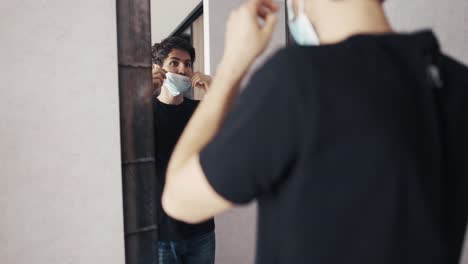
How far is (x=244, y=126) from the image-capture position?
32cm

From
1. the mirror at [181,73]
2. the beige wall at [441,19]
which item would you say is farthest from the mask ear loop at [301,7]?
the beige wall at [441,19]

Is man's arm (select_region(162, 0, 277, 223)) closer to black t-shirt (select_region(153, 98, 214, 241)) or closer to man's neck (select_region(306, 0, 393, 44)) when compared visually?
man's neck (select_region(306, 0, 393, 44))

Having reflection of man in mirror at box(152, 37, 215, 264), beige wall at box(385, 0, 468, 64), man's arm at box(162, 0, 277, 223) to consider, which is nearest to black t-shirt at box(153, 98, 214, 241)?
reflection of man in mirror at box(152, 37, 215, 264)

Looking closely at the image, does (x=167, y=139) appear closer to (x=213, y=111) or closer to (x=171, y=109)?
(x=171, y=109)

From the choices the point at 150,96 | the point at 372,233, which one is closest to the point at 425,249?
the point at 372,233

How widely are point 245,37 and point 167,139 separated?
57 centimetres

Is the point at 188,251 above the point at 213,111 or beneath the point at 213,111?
beneath

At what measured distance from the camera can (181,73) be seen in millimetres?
960

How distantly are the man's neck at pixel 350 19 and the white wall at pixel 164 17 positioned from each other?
577 millimetres

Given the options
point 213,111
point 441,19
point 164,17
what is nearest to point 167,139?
point 164,17

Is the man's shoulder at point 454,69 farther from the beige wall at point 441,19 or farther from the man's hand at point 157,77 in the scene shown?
the beige wall at point 441,19

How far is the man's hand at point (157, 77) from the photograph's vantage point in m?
0.89

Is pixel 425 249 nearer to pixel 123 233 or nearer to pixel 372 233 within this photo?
pixel 372 233

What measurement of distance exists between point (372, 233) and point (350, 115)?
0.42 feet
